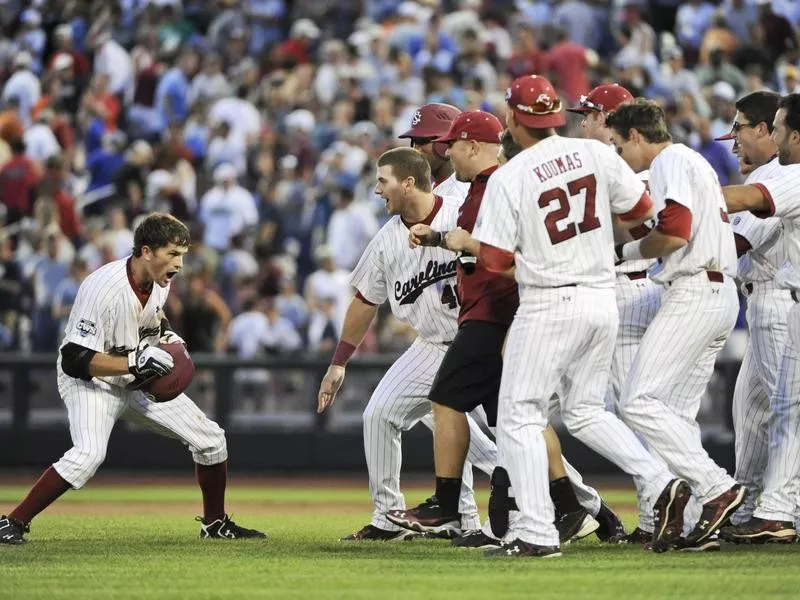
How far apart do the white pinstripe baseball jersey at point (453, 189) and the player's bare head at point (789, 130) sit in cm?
176

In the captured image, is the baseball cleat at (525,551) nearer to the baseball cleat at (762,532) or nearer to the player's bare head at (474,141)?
the baseball cleat at (762,532)

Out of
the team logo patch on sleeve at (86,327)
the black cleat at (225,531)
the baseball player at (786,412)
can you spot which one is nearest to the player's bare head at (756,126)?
the baseball player at (786,412)

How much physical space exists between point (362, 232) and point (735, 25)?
5383 mm

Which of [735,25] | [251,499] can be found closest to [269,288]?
[251,499]

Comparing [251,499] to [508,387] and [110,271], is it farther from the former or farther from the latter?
[508,387]

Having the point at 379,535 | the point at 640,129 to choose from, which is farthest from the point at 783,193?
the point at 379,535

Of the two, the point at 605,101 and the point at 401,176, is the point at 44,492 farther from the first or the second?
the point at 605,101

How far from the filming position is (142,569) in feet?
22.3

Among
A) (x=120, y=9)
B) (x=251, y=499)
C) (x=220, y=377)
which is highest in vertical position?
(x=120, y=9)

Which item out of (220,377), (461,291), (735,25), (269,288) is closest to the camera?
(461,291)

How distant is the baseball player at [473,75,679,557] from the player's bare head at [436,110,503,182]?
750mm

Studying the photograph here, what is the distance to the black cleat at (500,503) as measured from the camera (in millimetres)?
7285

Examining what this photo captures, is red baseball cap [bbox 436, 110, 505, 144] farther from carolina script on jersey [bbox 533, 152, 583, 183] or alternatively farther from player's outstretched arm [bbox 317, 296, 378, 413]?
player's outstretched arm [bbox 317, 296, 378, 413]

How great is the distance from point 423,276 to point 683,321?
1586 millimetres
